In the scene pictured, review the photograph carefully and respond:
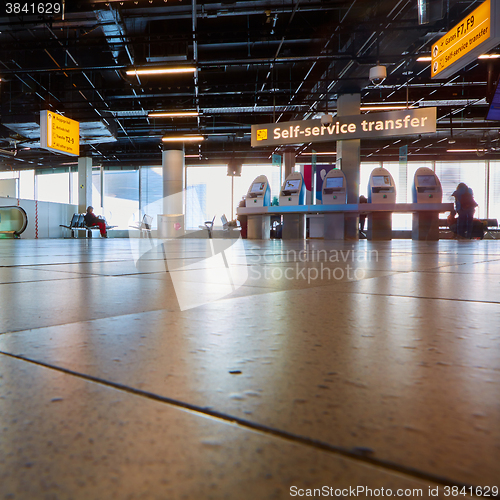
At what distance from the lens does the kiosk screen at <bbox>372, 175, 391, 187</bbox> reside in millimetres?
8891

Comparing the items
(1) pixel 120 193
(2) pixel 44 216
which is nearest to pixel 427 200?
(2) pixel 44 216

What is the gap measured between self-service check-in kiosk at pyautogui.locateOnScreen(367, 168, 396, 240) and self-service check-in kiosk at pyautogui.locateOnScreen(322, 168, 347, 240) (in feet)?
2.10

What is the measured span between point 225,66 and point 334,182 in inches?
152

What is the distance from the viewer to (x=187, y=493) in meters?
0.21

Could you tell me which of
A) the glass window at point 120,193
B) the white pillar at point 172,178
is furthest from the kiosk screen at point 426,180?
the glass window at point 120,193

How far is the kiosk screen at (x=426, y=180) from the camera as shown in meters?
8.44

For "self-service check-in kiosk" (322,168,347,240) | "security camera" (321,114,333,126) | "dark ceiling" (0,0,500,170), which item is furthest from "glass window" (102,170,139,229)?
"self-service check-in kiosk" (322,168,347,240)

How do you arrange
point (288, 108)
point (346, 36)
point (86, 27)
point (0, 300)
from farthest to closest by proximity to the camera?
point (288, 108) < point (346, 36) < point (86, 27) < point (0, 300)

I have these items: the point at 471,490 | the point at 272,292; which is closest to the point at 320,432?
the point at 471,490

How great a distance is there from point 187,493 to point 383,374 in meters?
0.25

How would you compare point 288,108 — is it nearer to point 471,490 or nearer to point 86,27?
point 86,27

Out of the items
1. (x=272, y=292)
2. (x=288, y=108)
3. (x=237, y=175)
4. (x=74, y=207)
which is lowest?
(x=272, y=292)

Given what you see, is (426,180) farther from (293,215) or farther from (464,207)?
(293,215)

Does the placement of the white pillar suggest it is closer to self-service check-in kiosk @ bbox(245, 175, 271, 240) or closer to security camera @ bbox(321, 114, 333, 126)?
self-service check-in kiosk @ bbox(245, 175, 271, 240)
